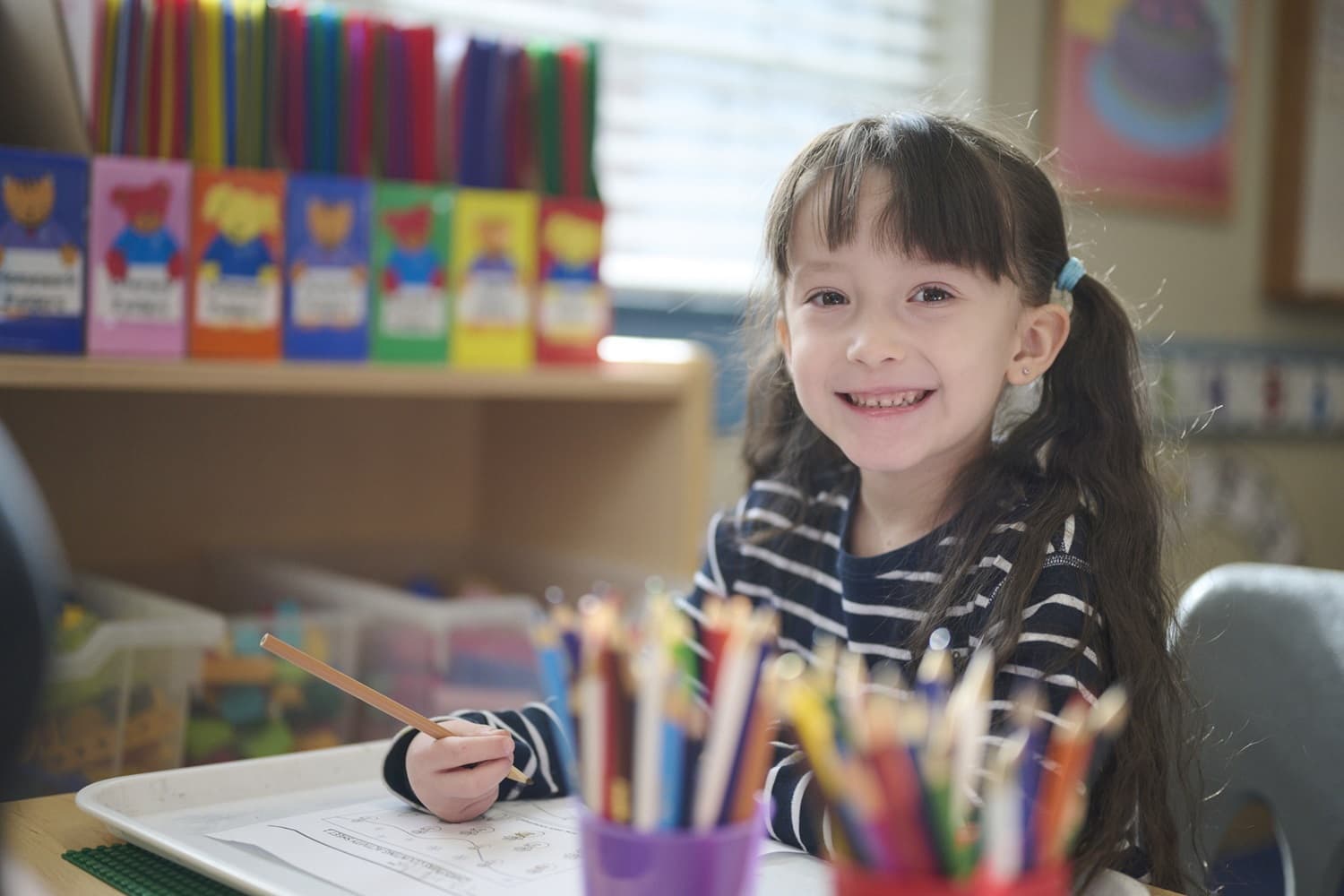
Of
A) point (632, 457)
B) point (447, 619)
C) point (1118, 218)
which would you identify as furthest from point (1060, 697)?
point (1118, 218)

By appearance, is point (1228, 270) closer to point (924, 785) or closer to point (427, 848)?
point (427, 848)

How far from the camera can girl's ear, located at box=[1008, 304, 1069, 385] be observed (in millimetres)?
978

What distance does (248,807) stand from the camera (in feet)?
2.65

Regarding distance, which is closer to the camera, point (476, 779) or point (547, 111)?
point (476, 779)

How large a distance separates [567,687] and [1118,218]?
2.18 metres

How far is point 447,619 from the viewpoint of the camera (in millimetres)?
1326

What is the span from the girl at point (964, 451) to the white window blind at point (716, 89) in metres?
1.02

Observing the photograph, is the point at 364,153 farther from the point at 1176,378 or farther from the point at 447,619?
the point at 1176,378

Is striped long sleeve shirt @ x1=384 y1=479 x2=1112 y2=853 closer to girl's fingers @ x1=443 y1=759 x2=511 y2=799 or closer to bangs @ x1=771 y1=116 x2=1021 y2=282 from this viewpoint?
girl's fingers @ x1=443 y1=759 x2=511 y2=799

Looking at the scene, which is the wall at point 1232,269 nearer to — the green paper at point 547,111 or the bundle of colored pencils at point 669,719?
the green paper at point 547,111

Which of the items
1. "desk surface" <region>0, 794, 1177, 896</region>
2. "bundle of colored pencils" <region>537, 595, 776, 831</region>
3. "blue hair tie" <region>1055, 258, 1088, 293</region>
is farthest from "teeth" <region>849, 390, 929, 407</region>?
"bundle of colored pencils" <region>537, 595, 776, 831</region>

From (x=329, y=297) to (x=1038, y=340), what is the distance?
65 centimetres

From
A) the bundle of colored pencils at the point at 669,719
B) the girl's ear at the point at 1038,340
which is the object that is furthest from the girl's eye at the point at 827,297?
the bundle of colored pencils at the point at 669,719

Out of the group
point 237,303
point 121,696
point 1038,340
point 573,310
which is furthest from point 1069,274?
point 121,696
